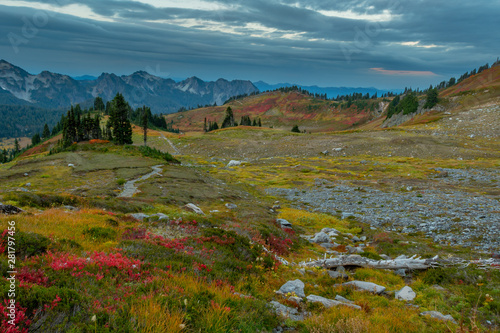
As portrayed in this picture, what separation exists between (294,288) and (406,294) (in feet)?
14.4

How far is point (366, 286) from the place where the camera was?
1098 cm

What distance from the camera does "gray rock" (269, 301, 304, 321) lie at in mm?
8078

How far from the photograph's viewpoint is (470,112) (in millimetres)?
113812

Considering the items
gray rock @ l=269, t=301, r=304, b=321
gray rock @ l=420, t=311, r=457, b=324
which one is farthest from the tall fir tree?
gray rock @ l=420, t=311, r=457, b=324

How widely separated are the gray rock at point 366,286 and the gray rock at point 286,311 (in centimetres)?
374

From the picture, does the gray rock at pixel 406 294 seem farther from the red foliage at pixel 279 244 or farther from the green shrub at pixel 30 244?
the green shrub at pixel 30 244

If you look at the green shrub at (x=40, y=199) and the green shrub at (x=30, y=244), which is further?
the green shrub at (x=40, y=199)

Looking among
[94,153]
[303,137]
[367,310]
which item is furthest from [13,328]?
[303,137]

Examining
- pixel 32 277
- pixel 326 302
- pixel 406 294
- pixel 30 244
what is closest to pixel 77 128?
pixel 30 244

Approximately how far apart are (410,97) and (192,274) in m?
201

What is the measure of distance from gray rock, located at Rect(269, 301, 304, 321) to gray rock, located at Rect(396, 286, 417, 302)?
180 inches

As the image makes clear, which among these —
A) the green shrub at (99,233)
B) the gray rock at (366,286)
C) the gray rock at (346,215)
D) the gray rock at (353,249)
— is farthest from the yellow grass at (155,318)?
the gray rock at (346,215)

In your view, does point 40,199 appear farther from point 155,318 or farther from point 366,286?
Result: point 366,286

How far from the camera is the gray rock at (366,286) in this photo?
1056 cm
